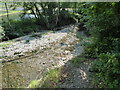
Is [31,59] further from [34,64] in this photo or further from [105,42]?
[105,42]

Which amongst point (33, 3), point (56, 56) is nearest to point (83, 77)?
point (56, 56)

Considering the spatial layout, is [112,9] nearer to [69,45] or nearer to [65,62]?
[65,62]

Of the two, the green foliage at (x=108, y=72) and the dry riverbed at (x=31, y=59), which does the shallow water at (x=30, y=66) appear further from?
the green foliage at (x=108, y=72)

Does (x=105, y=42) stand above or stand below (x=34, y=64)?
above

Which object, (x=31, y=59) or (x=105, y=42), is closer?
(x=105, y=42)

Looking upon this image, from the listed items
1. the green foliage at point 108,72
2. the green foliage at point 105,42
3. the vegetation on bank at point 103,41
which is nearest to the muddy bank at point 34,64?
the vegetation on bank at point 103,41

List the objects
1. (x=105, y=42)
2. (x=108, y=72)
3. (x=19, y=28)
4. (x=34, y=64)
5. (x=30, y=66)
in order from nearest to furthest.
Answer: (x=108, y=72)
(x=105, y=42)
(x=30, y=66)
(x=34, y=64)
(x=19, y=28)

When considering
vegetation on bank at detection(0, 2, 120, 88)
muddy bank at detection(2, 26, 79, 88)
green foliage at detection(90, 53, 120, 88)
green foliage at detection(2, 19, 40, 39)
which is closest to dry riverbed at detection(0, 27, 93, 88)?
muddy bank at detection(2, 26, 79, 88)

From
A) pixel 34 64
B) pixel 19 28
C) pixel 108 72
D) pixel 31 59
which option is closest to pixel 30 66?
pixel 34 64

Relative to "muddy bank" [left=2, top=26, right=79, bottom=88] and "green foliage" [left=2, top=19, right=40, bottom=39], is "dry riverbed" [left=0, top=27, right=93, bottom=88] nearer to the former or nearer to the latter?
"muddy bank" [left=2, top=26, right=79, bottom=88]

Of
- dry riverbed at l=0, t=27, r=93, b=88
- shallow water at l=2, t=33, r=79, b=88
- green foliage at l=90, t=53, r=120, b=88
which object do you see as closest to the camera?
green foliage at l=90, t=53, r=120, b=88

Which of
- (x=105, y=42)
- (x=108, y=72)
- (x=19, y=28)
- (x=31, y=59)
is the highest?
(x=105, y=42)

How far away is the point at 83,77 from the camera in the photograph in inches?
112

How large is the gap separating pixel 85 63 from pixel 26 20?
22.2ft
